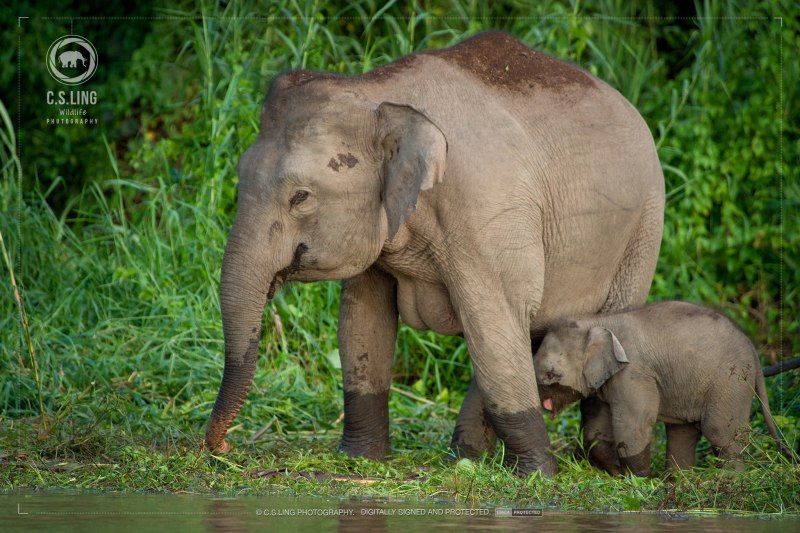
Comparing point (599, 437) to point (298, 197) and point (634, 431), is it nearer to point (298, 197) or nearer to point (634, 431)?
point (634, 431)

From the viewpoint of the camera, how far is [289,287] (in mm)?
7871

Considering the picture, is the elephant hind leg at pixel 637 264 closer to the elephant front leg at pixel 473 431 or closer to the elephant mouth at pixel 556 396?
the elephant mouth at pixel 556 396

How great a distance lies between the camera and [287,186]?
20.8 feet

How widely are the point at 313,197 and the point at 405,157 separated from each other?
0.46m

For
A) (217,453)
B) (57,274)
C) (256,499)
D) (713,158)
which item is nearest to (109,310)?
(57,274)

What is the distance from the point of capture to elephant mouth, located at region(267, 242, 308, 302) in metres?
6.42

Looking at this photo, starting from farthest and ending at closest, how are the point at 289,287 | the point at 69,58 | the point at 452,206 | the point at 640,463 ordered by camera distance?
1. the point at 69,58
2. the point at 289,287
3. the point at 640,463
4. the point at 452,206

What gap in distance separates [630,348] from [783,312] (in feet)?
12.8

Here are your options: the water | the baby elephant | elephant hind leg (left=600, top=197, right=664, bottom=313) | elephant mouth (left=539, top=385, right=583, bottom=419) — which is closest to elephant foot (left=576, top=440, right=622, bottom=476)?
the baby elephant

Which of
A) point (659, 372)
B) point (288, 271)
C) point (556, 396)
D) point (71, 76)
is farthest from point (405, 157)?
point (71, 76)

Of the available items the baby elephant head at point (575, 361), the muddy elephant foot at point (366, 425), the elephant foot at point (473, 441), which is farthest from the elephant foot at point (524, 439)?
the muddy elephant foot at point (366, 425)

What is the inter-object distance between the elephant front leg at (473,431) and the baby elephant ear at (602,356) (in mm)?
651

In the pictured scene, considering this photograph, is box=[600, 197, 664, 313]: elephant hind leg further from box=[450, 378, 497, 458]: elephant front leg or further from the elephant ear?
the elephant ear

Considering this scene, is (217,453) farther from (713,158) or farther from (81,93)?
(81,93)
